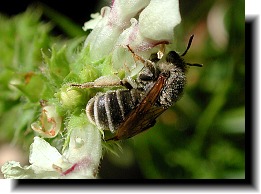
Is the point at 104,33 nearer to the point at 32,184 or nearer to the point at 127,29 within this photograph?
the point at 127,29

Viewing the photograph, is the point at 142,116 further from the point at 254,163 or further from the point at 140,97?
the point at 254,163

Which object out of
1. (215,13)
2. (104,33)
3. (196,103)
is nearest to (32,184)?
(104,33)

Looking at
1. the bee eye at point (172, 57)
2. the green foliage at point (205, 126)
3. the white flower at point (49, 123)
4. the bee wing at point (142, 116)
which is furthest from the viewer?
the green foliage at point (205, 126)

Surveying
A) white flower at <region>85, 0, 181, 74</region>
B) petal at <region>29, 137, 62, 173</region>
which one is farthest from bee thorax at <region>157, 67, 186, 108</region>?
petal at <region>29, 137, 62, 173</region>

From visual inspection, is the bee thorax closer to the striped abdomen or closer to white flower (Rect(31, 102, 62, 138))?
the striped abdomen

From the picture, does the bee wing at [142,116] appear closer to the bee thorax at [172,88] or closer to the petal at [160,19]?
the bee thorax at [172,88]

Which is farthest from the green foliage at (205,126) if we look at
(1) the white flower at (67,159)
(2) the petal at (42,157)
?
(2) the petal at (42,157)

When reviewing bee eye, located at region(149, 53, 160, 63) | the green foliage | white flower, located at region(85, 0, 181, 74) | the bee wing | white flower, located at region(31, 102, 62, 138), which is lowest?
the green foliage
